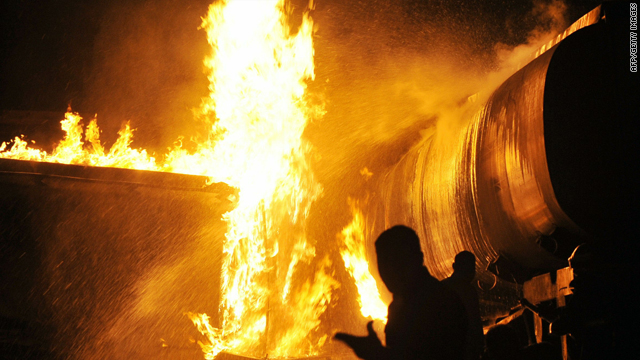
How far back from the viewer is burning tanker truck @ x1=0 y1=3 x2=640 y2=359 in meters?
1.77

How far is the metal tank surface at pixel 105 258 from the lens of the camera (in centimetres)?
432

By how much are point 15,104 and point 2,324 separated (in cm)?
844

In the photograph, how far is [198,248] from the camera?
15.1 ft

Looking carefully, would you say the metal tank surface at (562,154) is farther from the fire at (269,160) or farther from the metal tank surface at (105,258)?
the fire at (269,160)

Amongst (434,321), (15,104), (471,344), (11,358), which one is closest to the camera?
(434,321)

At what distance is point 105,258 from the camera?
14.6 feet

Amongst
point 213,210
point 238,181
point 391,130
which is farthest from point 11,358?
point 391,130

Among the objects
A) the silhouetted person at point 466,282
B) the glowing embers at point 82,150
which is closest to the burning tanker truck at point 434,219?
the silhouetted person at point 466,282

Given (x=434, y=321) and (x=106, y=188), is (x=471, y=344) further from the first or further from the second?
(x=106, y=188)

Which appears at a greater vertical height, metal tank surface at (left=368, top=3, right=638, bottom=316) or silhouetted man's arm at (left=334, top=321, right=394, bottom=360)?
metal tank surface at (left=368, top=3, right=638, bottom=316)

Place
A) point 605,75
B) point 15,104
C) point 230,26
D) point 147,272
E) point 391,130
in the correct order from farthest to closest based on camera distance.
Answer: point 15,104, point 230,26, point 391,130, point 147,272, point 605,75

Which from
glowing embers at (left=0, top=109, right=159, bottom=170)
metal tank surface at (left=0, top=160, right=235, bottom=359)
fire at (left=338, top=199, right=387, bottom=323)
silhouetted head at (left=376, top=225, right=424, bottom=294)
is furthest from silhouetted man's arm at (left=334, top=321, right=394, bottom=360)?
glowing embers at (left=0, top=109, right=159, bottom=170)

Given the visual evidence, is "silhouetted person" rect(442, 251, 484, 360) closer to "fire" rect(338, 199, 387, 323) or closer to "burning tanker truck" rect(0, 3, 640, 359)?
"burning tanker truck" rect(0, 3, 640, 359)

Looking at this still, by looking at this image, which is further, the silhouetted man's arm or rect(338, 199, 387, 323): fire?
rect(338, 199, 387, 323): fire
